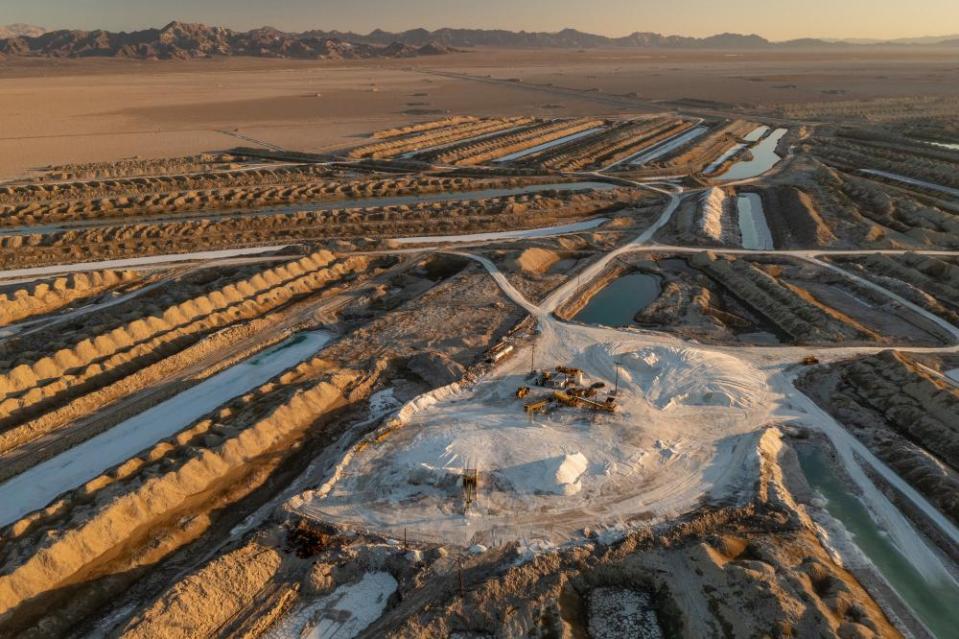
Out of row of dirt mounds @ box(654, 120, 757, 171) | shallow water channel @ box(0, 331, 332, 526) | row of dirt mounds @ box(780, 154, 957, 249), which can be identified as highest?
row of dirt mounds @ box(654, 120, 757, 171)

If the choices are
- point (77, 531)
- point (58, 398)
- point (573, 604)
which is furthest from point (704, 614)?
point (58, 398)

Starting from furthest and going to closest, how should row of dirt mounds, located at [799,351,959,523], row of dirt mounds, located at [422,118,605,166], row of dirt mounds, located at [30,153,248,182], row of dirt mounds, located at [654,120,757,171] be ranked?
1. row of dirt mounds, located at [422,118,605,166]
2. row of dirt mounds, located at [654,120,757,171]
3. row of dirt mounds, located at [30,153,248,182]
4. row of dirt mounds, located at [799,351,959,523]

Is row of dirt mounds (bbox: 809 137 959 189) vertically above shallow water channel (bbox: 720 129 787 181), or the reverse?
row of dirt mounds (bbox: 809 137 959 189)

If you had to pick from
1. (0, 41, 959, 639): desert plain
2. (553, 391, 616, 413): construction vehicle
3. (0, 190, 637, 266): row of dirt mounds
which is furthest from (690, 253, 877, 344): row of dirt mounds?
(0, 190, 637, 266): row of dirt mounds

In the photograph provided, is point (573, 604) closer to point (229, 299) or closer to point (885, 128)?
point (229, 299)

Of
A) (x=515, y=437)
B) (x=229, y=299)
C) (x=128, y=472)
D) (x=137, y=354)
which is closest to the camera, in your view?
(x=128, y=472)

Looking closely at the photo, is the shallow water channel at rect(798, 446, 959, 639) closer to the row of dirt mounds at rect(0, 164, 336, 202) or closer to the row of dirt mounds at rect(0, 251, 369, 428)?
the row of dirt mounds at rect(0, 251, 369, 428)
